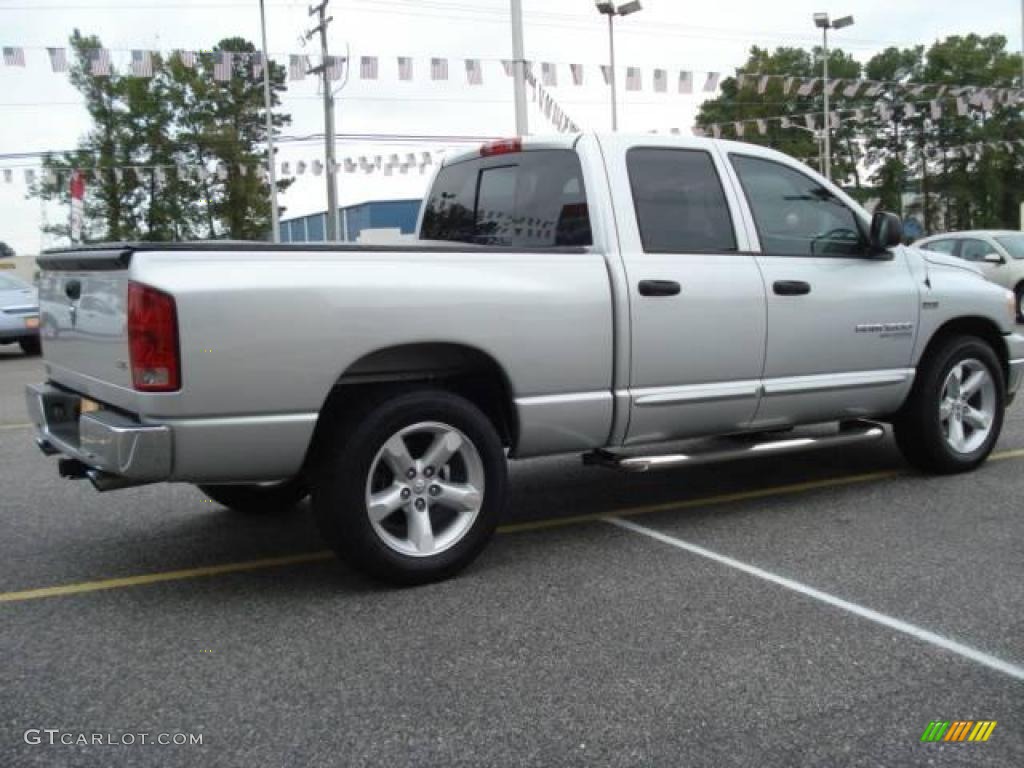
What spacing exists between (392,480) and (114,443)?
1.11 metres

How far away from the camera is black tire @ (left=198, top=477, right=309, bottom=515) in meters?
5.31

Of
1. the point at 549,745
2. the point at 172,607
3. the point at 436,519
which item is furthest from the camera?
the point at 436,519

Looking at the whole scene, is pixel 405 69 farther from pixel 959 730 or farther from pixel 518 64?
pixel 959 730

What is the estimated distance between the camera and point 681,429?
4.97 metres

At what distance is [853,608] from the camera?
3896 mm

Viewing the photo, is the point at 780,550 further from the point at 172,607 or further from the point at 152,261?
the point at 152,261

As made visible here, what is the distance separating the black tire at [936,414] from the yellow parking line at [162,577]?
3.49 m

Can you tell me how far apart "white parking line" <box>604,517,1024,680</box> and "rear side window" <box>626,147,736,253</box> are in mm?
1409

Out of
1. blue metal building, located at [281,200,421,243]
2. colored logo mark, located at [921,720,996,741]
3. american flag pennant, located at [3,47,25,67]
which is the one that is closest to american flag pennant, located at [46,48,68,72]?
american flag pennant, located at [3,47,25,67]

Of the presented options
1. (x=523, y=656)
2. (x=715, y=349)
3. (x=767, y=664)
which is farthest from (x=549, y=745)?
(x=715, y=349)

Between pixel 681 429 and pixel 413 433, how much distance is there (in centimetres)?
147

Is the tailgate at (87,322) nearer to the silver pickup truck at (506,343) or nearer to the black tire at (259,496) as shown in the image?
the silver pickup truck at (506,343)

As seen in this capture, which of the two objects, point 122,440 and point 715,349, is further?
point 715,349

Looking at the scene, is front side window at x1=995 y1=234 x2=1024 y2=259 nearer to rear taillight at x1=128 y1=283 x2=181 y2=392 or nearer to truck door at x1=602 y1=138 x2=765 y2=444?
truck door at x1=602 y1=138 x2=765 y2=444
